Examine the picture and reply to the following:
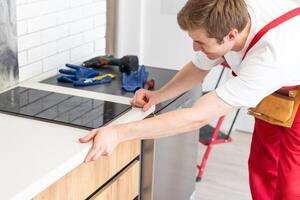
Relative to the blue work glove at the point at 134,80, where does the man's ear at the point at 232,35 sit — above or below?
above

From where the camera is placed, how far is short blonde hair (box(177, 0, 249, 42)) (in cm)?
151

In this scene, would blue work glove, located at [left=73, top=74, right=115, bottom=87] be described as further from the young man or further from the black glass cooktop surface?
the young man

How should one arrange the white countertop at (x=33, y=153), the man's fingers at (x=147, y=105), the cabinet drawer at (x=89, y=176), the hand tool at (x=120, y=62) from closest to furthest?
the white countertop at (x=33, y=153), the cabinet drawer at (x=89, y=176), the man's fingers at (x=147, y=105), the hand tool at (x=120, y=62)

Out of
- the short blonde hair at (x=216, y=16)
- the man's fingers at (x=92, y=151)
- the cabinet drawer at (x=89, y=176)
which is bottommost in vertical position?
the cabinet drawer at (x=89, y=176)

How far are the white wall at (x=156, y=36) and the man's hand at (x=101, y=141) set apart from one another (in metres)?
1.99

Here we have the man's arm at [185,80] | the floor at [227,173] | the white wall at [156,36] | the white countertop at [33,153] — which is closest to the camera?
the white countertop at [33,153]

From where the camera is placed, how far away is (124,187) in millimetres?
1824

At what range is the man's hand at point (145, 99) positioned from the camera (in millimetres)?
1889

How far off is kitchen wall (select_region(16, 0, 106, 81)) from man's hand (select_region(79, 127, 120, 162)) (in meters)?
0.72

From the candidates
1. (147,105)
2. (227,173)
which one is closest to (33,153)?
(147,105)

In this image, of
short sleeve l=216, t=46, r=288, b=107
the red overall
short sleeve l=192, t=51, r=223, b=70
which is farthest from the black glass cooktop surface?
the red overall

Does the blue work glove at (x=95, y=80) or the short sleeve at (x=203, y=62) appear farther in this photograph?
the blue work glove at (x=95, y=80)

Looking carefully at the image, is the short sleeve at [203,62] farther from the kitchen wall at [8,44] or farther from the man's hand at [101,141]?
the kitchen wall at [8,44]

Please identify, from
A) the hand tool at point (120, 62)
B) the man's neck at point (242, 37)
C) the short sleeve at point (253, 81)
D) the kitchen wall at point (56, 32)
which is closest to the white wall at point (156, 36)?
the kitchen wall at point (56, 32)
